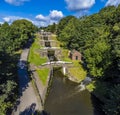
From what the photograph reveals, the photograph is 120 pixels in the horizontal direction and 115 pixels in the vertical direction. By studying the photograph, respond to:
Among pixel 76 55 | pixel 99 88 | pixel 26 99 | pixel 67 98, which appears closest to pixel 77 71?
pixel 76 55

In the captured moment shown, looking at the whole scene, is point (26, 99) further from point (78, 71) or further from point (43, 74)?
point (78, 71)

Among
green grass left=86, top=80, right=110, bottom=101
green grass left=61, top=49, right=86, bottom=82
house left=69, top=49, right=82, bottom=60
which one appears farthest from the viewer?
house left=69, top=49, right=82, bottom=60

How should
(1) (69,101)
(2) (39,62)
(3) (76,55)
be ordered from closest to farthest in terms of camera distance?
(1) (69,101) → (2) (39,62) → (3) (76,55)

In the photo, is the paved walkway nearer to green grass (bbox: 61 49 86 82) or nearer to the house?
green grass (bbox: 61 49 86 82)

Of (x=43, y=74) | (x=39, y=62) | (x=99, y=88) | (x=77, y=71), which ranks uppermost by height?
(x=39, y=62)

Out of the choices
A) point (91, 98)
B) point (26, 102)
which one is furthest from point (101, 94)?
point (26, 102)

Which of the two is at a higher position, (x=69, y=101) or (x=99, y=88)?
(x=99, y=88)

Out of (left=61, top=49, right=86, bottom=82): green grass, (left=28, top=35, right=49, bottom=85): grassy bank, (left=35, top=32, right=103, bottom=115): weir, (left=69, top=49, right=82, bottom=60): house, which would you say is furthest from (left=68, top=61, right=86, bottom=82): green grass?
(left=28, top=35, right=49, bottom=85): grassy bank

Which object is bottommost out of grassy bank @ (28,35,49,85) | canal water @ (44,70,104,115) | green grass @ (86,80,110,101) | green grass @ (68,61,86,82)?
canal water @ (44,70,104,115)

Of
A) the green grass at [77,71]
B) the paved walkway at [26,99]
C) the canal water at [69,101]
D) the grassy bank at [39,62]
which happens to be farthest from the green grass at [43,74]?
the green grass at [77,71]
